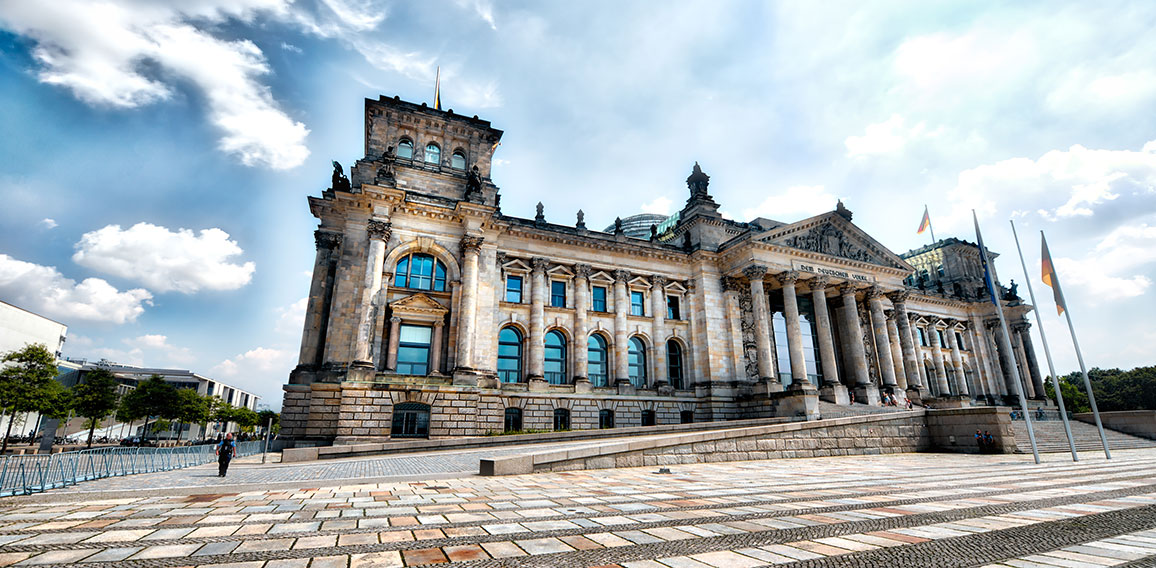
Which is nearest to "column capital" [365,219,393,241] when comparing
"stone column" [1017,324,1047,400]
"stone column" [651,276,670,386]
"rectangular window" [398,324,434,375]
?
"rectangular window" [398,324,434,375]

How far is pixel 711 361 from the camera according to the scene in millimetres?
35125

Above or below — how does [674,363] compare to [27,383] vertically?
above

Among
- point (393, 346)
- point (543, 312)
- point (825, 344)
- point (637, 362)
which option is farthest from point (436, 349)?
point (825, 344)

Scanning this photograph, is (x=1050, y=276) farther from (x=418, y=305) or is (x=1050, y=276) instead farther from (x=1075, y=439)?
(x=418, y=305)

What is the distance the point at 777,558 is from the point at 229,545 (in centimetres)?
558

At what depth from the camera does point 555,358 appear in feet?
109

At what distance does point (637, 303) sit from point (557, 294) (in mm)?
6182

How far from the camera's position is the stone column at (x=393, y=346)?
27906mm

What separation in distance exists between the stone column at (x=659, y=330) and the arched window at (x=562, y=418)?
6906mm

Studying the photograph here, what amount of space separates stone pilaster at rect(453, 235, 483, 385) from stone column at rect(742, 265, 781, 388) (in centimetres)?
1917

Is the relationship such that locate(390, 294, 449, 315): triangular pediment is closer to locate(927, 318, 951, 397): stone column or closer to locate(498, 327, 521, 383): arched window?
locate(498, 327, 521, 383): arched window

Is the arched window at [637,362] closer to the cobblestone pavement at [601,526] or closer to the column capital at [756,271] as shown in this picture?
the column capital at [756,271]

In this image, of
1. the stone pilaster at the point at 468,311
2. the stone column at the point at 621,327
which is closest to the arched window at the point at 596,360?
the stone column at the point at 621,327

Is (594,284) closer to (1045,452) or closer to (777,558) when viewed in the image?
(1045,452)
